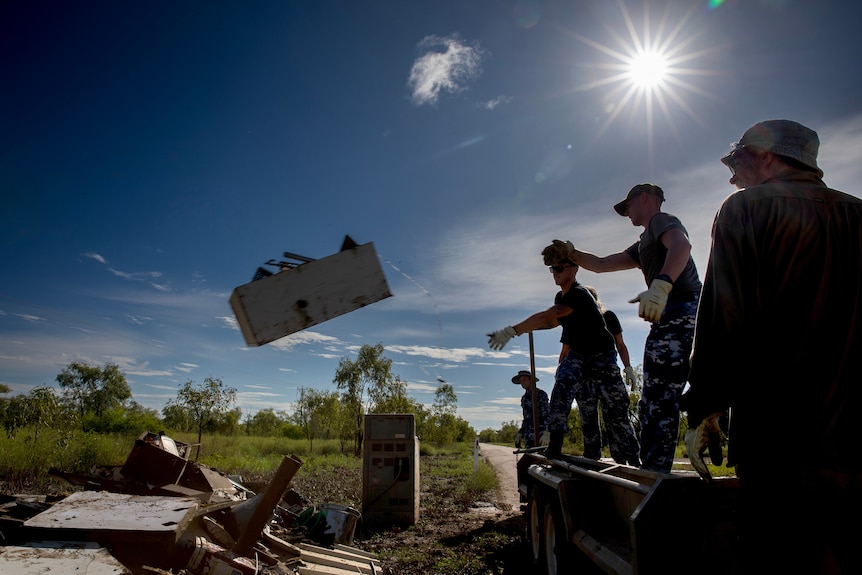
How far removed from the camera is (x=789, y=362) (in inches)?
55.8

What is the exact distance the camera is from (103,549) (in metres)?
2.92

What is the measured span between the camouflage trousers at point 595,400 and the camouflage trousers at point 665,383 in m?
1.35

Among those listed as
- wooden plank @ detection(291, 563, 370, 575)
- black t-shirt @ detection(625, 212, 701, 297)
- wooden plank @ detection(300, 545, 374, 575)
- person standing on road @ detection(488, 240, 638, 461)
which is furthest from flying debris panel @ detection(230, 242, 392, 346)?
wooden plank @ detection(300, 545, 374, 575)

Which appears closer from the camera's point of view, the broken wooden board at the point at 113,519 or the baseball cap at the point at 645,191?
the broken wooden board at the point at 113,519

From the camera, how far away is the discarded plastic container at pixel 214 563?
321cm

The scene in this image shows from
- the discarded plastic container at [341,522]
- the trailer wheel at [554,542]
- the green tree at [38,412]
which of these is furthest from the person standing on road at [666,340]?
the green tree at [38,412]

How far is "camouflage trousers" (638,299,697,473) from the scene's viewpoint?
2799 millimetres

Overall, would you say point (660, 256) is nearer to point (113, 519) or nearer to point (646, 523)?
point (646, 523)

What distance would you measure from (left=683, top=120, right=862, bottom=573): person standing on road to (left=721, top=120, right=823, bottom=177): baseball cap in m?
0.01

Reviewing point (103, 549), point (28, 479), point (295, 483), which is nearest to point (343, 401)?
point (295, 483)

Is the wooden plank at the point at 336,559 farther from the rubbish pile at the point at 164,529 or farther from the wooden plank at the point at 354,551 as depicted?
the wooden plank at the point at 354,551

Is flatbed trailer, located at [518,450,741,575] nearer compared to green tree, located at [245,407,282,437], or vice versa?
flatbed trailer, located at [518,450,741,575]

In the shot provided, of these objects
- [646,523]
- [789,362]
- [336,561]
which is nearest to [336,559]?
[336,561]

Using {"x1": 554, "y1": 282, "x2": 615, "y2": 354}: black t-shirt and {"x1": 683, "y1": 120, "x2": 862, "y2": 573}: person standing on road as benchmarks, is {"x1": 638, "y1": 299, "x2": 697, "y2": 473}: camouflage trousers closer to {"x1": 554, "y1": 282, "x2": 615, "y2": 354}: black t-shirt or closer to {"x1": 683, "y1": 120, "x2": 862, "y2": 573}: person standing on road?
{"x1": 683, "y1": 120, "x2": 862, "y2": 573}: person standing on road
